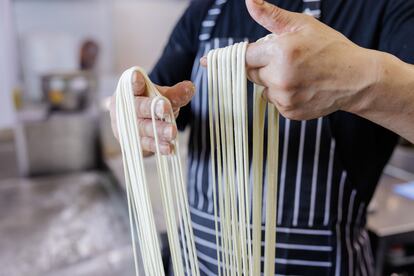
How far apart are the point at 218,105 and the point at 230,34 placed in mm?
302

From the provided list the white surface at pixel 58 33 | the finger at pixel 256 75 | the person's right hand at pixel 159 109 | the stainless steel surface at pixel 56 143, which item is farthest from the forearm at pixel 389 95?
the white surface at pixel 58 33

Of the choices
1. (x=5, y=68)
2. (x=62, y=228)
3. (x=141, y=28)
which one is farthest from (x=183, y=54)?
(x=141, y=28)

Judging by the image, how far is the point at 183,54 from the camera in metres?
0.79

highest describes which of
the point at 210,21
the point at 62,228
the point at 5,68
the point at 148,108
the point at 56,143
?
the point at 210,21

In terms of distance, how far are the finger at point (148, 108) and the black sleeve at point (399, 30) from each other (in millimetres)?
385

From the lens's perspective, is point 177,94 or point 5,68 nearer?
point 177,94

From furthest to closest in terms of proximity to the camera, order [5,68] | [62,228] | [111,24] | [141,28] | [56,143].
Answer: [141,28]
[111,24]
[5,68]
[56,143]
[62,228]

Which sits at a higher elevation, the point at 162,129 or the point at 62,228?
the point at 162,129

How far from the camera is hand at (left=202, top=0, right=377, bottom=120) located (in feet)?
1.31

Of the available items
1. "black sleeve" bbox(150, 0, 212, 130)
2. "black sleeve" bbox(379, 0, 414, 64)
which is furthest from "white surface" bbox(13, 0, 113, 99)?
"black sleeve" bbox(379, 0, 414, 64)

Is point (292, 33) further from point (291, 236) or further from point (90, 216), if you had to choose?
point (90, 216)

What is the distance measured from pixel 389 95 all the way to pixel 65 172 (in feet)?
5.52

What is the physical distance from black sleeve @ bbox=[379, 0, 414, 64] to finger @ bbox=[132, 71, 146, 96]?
0.40 meters

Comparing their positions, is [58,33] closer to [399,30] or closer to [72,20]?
[72,20]
